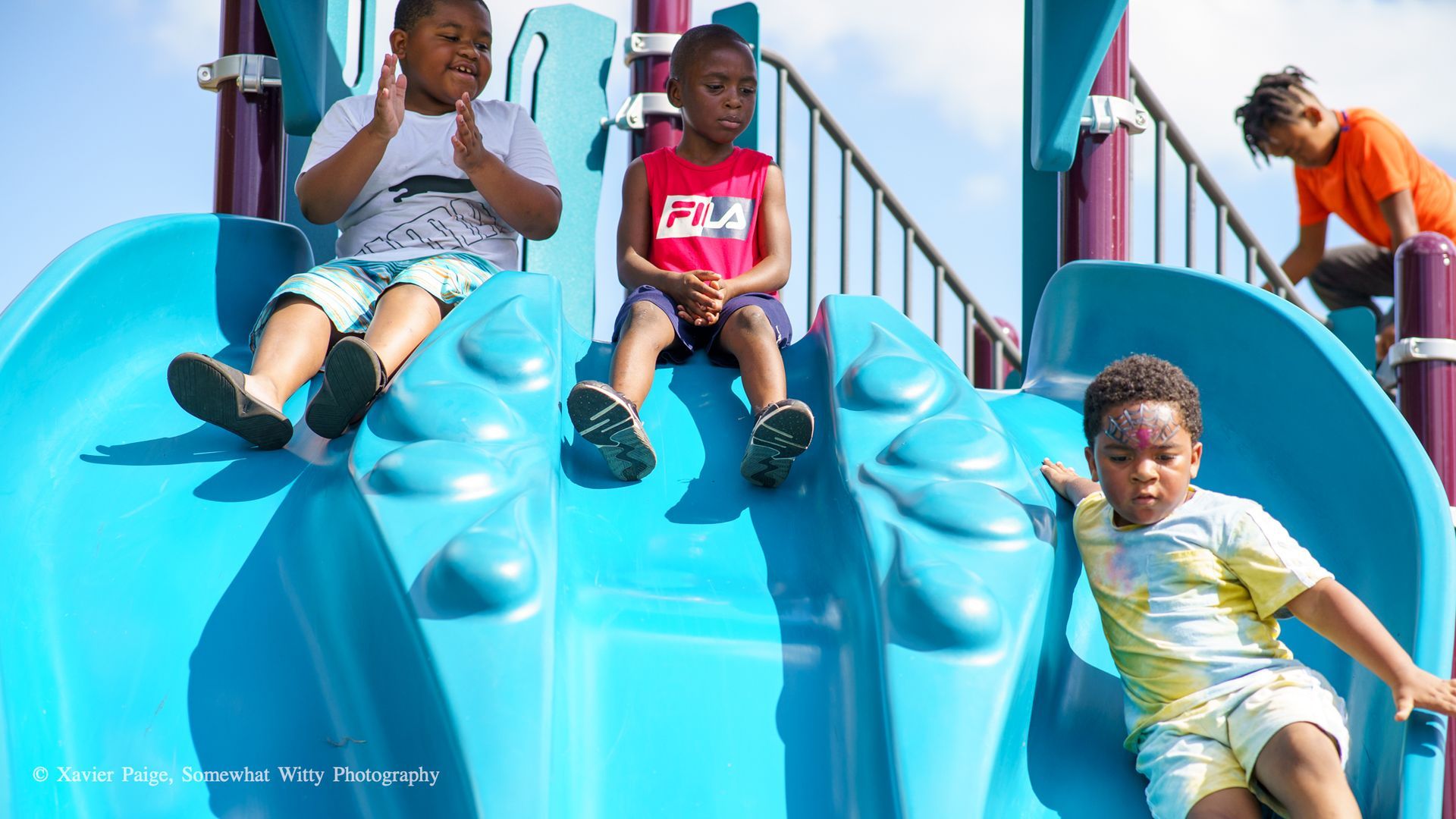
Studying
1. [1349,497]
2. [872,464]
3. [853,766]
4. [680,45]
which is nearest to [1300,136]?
[680,45]

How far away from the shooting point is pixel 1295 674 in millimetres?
1750

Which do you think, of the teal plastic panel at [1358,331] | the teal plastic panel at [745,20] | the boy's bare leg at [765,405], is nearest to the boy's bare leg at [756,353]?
the boy's bare leg at [765,405]

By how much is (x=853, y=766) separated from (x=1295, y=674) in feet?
1.87

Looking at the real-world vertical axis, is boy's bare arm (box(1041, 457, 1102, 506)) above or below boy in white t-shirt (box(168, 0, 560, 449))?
below

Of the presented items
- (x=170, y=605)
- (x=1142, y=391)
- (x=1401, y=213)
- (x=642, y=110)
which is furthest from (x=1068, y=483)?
(x=1401, y=213)

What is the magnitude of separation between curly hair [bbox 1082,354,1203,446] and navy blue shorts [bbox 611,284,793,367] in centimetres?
76

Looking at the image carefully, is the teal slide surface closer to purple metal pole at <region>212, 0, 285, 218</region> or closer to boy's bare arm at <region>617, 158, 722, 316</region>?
boy's bare arm at <region>617, 158, 722, 316</region>

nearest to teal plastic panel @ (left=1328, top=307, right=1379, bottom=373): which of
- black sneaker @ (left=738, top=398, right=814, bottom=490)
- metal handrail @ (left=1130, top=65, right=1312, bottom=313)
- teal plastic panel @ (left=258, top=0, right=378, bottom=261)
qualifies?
metal handrail @ (left=1130, top=65, right=1312, bottom=313)

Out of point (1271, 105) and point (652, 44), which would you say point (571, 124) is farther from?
point (1271, 105)

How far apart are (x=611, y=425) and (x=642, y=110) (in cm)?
181

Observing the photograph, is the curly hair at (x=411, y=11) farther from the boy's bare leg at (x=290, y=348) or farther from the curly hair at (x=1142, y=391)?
the curly hair at (x=1142, y=391)

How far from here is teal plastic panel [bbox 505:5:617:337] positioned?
390cm

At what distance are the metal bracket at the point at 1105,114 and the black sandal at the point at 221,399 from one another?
1.90m

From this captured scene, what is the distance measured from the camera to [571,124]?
3.96m
